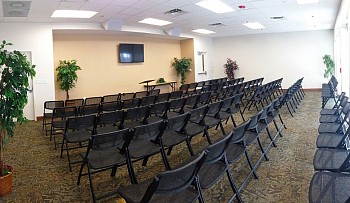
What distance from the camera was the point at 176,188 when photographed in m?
1.82

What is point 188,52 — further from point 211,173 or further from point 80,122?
point 211,173

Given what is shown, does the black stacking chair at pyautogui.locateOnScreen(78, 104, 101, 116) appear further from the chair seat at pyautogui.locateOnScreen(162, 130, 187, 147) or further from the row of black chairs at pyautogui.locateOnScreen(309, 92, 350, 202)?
the row of black chairs at pyautogui.locateOnScreen(309, 92, 350, 202)

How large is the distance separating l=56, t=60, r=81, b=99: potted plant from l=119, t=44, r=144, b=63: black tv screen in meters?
2.21

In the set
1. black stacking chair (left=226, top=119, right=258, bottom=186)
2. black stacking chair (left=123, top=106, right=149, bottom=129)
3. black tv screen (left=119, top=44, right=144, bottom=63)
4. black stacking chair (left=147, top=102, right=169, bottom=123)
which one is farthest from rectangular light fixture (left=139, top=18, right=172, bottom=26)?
black stacking chair (left=226, top=119, right=258, bottom=186)

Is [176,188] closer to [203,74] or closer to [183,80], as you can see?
[183,80]

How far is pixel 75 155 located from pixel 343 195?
12.1 ft

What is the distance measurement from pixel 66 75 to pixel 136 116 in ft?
15.7

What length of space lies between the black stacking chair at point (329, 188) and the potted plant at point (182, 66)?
10.4 meters

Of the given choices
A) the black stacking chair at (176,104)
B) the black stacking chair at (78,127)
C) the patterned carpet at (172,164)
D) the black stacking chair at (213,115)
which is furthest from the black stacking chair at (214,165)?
the black stacking chair at (176,104)

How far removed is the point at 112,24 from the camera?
8211 mm

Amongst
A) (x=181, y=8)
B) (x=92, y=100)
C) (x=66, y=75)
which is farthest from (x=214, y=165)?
(x=66, y=75)

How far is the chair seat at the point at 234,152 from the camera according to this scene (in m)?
2.67

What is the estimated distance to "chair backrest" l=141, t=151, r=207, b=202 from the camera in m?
1.62

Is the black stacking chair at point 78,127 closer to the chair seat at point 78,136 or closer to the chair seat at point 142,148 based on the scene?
the chair seat at point 78,136
